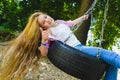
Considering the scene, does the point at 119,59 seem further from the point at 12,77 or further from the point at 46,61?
the point at 46,61

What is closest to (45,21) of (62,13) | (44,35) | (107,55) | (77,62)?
(44,35)

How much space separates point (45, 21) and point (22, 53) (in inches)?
22.8

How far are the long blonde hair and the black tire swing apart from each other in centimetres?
43

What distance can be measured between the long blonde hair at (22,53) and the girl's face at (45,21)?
6cm

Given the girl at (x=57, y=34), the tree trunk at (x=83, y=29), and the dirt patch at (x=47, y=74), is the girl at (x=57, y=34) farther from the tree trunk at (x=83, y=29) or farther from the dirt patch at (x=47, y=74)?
the tree trunk at (x=83, y=29)

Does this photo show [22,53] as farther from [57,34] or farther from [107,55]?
[107,55]

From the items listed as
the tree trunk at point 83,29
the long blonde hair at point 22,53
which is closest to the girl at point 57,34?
the long blonde hair at point 22,53

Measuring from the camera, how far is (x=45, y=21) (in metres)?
4.81

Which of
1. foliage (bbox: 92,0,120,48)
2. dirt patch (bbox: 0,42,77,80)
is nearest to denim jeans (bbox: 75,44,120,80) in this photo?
dirt patch (bbox: 0,42,77,80)

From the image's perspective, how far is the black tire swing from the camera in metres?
4.36

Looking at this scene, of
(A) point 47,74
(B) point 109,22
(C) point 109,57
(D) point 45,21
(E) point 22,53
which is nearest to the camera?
(C) point 109,57

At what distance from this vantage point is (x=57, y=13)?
12.5m

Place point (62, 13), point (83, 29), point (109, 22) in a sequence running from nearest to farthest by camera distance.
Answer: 1. point (83, 29)
2. point (109, 22)
3. point (62, 13)

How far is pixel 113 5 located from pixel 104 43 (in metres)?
1.24
